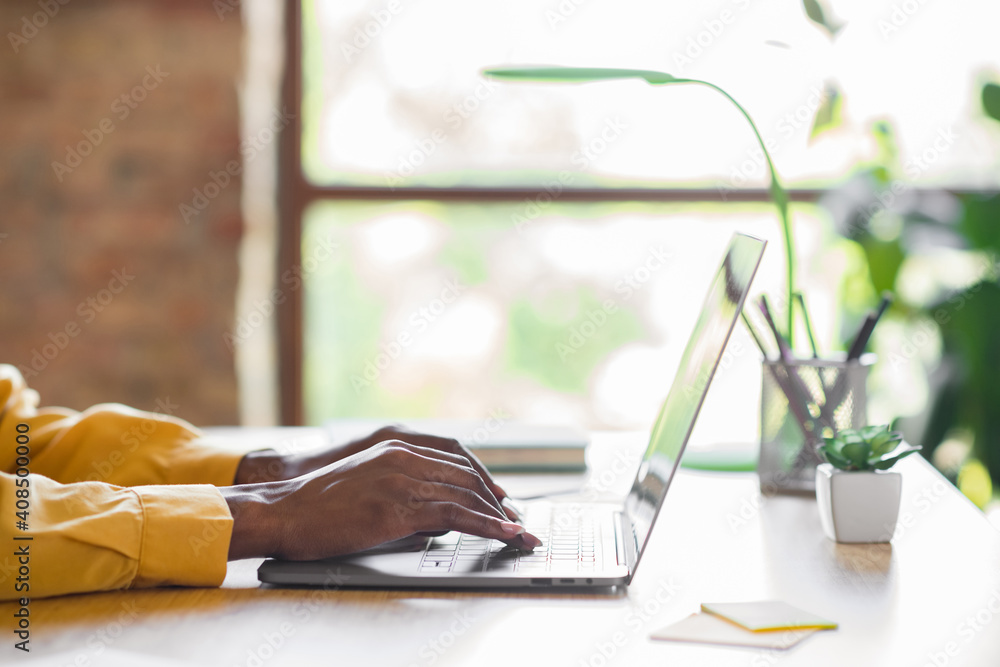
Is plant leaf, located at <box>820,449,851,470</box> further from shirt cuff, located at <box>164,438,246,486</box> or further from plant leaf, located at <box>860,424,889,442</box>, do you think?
shirt cuff, located at <box>164,438,246,486</box>

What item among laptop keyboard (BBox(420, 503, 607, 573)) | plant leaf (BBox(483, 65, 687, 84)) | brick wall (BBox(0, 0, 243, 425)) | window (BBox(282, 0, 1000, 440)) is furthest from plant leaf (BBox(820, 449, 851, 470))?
brick wall (BBox(0, 0, 243, 425))

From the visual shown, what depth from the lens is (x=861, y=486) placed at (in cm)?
90

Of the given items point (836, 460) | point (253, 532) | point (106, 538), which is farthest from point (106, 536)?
point (836, 460)

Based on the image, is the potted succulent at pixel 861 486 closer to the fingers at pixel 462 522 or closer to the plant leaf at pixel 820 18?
the fingers at pixel 462 522

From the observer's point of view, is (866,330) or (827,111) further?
(827,111)

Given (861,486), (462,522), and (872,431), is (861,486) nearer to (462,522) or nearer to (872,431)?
(872,431)

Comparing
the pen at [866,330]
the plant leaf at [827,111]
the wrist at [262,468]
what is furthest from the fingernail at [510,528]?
the plant leaf at [827,111]

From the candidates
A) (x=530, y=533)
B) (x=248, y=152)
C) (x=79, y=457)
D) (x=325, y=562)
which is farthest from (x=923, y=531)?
(x=248, y=152)

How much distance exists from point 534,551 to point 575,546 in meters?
0.04

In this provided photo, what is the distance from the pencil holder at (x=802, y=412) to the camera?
3.48 ft

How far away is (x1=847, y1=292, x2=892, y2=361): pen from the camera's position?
104 centimetres

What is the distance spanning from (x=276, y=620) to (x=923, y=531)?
634 mm

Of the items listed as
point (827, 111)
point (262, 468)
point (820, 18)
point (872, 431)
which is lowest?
point (262, 468)

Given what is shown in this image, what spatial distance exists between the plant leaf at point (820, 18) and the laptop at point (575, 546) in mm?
421
